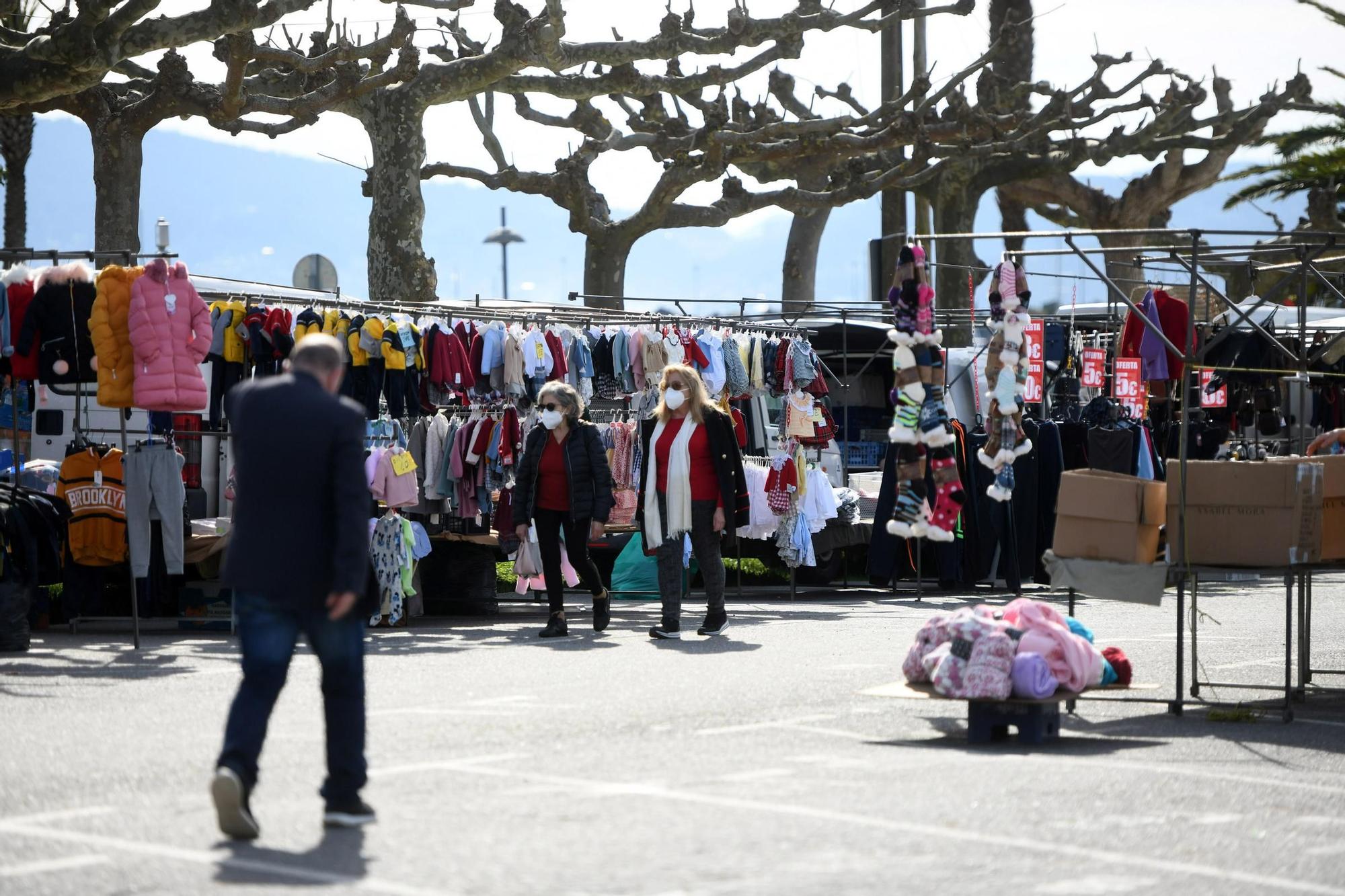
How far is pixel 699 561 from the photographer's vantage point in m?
13.9

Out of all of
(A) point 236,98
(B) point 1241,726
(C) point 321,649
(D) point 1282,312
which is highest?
(A) point 236,98

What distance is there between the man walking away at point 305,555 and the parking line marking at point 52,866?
691 mm

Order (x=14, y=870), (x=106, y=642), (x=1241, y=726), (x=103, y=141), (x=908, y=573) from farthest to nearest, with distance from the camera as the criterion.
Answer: (x=103, y=141) → (x=908, y=573) → (x=106, y=642) → (x=1241, y=726) → (x=14, y=870)

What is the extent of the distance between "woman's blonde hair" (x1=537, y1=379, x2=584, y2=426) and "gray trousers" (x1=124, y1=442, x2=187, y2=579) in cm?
283

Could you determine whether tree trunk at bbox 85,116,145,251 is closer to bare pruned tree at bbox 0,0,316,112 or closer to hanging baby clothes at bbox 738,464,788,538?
bare pruned tree at bbox 0,0,316,112

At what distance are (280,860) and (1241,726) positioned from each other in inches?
223

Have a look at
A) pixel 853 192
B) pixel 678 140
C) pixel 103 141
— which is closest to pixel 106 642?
pixel 103 141

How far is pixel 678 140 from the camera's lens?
26469 millimetres

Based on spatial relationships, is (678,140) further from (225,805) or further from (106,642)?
(225,805)

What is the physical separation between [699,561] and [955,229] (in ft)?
66.1

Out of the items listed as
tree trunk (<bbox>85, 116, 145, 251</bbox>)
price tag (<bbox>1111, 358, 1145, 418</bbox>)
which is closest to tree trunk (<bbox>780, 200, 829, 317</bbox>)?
tree trunk (<bbox>85, 116, 145, 251</bbox>)

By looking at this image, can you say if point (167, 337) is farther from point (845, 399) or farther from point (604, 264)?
point (604, 264)

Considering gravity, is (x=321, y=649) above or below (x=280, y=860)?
above

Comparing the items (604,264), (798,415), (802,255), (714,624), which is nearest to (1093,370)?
(798,415)
